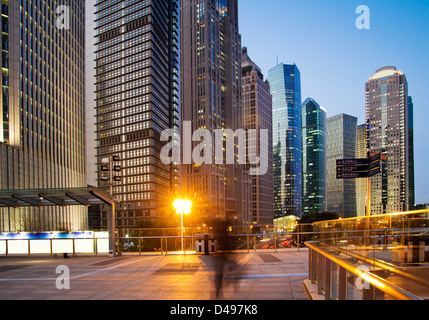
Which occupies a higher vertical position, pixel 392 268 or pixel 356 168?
pixel 356 168

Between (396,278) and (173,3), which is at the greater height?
(173,3)

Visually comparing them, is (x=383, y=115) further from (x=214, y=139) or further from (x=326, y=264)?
(x=326, y=264)

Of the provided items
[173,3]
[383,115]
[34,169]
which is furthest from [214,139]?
[34,169]

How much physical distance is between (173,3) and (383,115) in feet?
328

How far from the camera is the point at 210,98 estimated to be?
16000cm

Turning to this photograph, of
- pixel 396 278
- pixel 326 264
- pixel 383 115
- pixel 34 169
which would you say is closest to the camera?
pixel 396 278

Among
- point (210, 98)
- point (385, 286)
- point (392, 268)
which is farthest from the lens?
point (210, 98)

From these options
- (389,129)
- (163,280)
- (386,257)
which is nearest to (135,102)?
(389,129)

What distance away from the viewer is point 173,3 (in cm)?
15462

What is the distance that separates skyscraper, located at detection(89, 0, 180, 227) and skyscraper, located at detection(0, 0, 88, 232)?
26.1m

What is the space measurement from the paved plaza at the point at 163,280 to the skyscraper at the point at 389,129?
2137 inches

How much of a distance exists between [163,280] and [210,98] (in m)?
152

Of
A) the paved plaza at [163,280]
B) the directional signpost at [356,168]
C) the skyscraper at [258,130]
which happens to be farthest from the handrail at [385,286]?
the skyscraper at [258,130]

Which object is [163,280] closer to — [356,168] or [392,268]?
[392,268]
